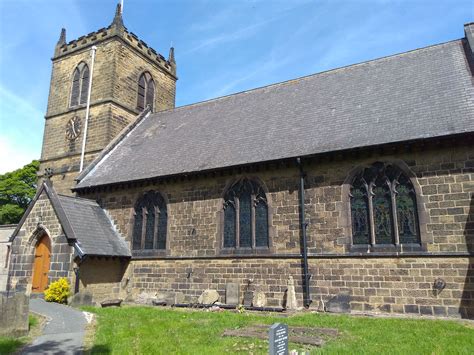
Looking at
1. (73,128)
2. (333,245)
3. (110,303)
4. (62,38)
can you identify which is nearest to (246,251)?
(333,245)

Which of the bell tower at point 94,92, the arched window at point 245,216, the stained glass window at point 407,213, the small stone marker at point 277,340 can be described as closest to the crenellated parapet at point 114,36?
the bell tower at point 94,92

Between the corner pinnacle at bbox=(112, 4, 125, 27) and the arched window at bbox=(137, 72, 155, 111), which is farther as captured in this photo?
the arched window at bbox=(137, 72, 155, 111)

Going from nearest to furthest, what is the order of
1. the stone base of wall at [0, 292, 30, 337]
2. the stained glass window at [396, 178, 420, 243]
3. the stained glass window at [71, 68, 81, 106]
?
1. the stone base of wall at [0, 292, 30, 337]
2. the stained glass window at [396, 178, 420, 243]
3. the stained glass window at [71, 68, 81, 106]

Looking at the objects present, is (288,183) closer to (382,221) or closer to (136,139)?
(382,221)

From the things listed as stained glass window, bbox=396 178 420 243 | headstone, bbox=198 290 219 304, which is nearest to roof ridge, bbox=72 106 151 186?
headstone, bbox=198 290 219 304

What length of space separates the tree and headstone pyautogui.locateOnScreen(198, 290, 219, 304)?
3566 cm

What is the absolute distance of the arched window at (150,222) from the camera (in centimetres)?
1550

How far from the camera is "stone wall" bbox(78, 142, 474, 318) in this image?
10445 millimetres

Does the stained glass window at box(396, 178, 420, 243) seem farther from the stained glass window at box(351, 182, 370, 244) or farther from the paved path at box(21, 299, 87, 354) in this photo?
the paved path at box(21, 299, 87, 354)

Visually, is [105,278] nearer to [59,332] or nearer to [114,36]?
[59,332]

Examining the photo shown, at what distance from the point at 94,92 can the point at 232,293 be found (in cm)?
1576

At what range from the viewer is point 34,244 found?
15289mm

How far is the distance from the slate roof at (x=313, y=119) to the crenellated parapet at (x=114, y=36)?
6.88 metres

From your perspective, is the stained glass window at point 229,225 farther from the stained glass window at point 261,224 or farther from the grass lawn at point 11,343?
the grass lawn at point 11,343
